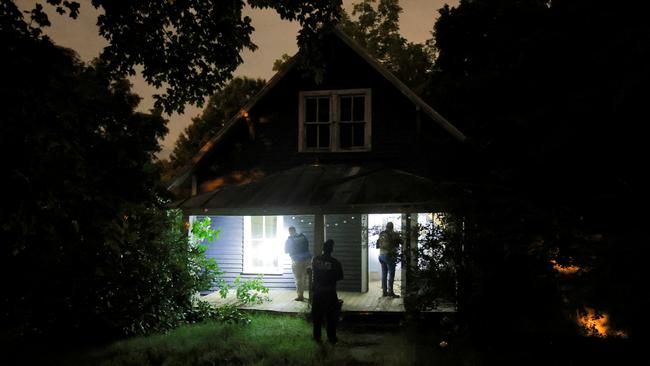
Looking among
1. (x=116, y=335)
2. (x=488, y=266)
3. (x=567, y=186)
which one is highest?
(x=567, y=186)

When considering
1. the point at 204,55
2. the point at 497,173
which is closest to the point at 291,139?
the point at 204,55

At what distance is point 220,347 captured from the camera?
26.7 feet

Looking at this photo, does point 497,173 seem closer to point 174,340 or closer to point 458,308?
point 458,308

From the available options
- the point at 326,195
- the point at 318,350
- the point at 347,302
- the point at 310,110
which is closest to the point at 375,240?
the point at 347,302

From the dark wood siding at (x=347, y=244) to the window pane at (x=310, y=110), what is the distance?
2.91 m

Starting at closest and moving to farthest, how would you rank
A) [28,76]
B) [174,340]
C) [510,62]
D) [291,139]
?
[28,76]
[510,62]
[174,340]
[291,139]

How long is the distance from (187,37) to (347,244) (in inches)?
316

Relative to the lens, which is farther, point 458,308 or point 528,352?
point 458,308

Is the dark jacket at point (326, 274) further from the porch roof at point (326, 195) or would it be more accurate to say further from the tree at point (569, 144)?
the tree at point (569, 144)

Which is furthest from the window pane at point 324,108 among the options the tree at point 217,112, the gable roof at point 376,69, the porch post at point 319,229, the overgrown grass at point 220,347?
Result: the tree at point 217,112

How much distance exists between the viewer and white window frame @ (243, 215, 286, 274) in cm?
1371

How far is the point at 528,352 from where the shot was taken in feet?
22.9

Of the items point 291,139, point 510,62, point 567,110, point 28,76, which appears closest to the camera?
point 28,76

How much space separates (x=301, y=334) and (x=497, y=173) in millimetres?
5049
